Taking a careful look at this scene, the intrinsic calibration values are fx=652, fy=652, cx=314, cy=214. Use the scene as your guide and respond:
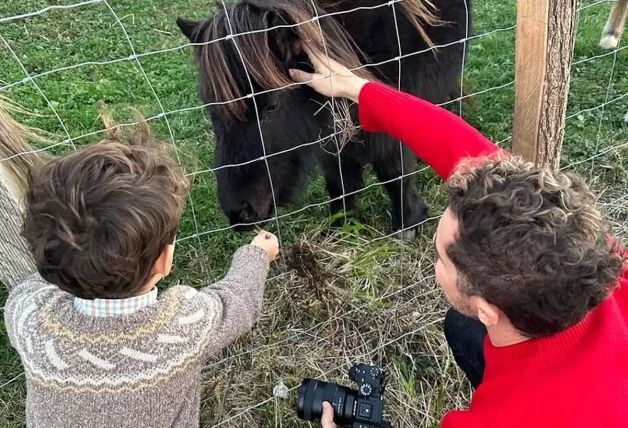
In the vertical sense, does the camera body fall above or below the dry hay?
above

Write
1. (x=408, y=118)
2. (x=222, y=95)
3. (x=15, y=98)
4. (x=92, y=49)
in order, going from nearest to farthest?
(x=408, y=118)
(x=222, y=95)
(x=15, y=98)
(x=92, y=49)

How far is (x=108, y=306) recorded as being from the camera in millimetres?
1454

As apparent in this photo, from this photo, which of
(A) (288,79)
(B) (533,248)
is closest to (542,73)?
(A) (288,79)

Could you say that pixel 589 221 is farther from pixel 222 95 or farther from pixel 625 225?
pixel 625 225

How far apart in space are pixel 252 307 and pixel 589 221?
85cm

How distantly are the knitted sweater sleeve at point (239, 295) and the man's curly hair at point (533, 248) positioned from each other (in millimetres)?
572

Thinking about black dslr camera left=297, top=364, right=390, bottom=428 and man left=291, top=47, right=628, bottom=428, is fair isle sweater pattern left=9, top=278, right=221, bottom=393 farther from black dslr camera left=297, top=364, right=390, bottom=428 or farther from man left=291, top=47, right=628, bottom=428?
man left=291, top=47, right=628, bottom=428

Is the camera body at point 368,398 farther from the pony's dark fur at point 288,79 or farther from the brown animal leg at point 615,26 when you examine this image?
the brown animal leg at point 615,26

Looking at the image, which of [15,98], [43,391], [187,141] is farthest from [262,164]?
[15,98]

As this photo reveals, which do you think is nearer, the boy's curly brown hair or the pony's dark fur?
the boy's curly brown hair

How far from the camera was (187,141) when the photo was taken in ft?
12.7

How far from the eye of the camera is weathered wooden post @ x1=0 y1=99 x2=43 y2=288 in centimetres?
173

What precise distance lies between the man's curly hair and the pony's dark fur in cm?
84

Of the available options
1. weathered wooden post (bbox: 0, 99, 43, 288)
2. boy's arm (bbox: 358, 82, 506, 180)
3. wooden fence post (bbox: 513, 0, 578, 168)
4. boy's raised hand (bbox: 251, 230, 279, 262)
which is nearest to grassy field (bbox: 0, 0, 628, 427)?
weathered wooden post (bbox: 0, 99, 43, 288)
